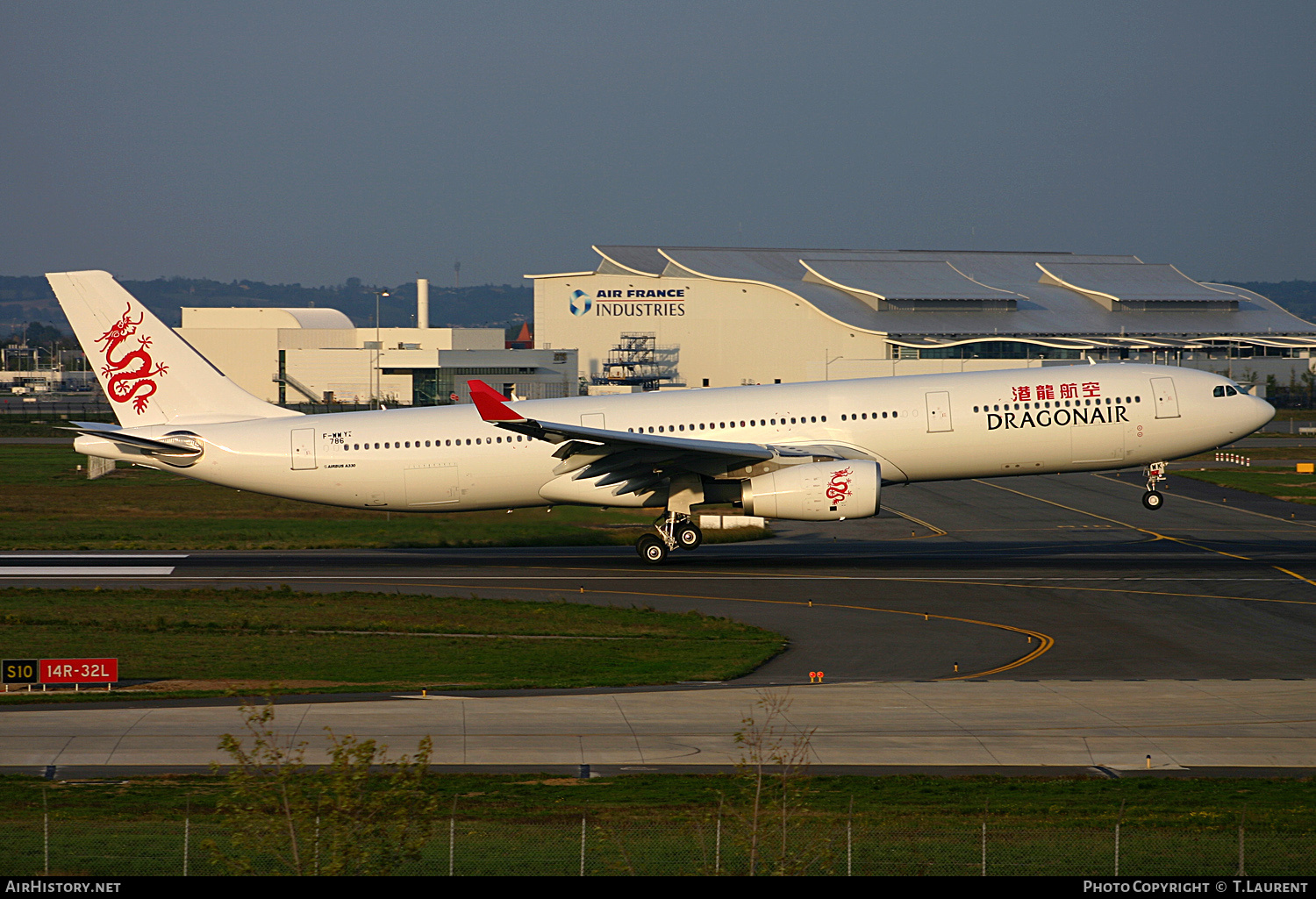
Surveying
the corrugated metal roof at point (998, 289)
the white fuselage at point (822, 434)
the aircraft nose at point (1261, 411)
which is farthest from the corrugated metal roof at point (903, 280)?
the white fuselage at point (822, 434)

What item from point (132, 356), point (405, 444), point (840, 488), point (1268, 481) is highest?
point (132, 356)

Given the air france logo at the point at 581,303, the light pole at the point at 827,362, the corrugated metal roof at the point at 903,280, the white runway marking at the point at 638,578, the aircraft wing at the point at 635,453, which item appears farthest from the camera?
the air france logo at the point at 581,303

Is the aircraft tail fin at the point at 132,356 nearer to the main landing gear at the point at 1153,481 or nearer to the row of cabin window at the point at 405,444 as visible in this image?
the row of cabin window at the point at 405,444

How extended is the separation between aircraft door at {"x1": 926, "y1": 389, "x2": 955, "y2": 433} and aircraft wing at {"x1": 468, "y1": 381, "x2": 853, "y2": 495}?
290 centimetres

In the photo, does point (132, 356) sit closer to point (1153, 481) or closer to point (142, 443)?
point (142, 443)

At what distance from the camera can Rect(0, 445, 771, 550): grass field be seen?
42.4 meters

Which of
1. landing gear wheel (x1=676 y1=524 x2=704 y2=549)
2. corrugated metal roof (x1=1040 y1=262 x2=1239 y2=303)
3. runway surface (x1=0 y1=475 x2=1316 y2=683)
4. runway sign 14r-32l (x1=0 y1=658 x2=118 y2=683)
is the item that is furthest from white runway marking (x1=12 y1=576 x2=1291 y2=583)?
corrugated metal roof (x1=1040 y1=262 x2=1239 y2=303)

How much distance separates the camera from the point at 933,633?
29938 mm

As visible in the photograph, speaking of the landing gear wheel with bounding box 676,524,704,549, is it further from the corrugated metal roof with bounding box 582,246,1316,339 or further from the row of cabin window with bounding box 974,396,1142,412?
the corrugated metal roof with bounding box 582,246,1316,339

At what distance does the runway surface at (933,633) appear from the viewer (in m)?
20.7

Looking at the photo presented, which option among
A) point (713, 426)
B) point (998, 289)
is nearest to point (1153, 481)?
point (713, 426)

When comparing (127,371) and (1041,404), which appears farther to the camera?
(127,371)

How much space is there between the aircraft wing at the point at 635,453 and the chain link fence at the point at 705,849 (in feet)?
65.3

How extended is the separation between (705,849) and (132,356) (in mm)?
30627
